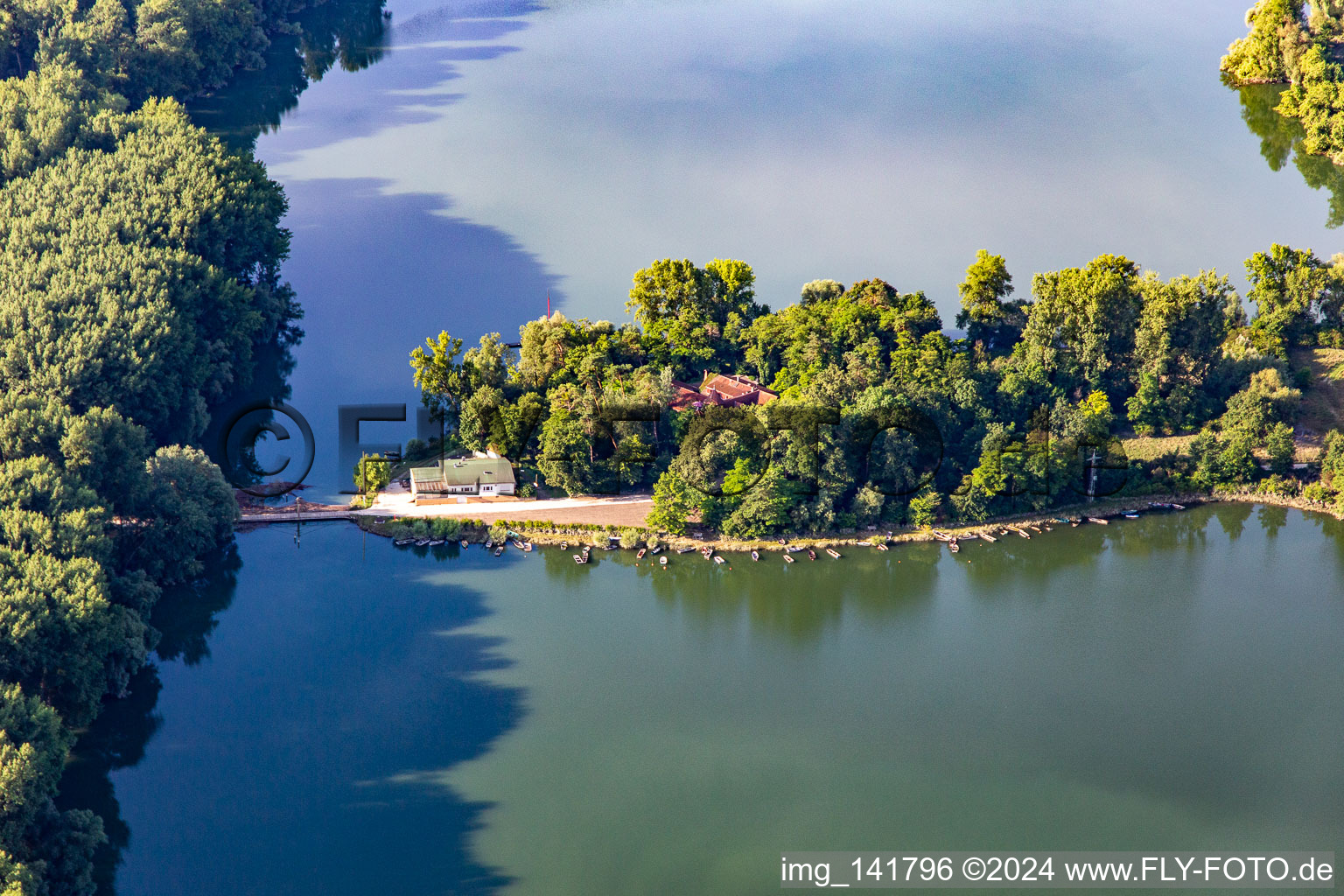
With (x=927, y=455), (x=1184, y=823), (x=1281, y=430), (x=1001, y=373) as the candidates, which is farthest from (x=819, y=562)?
(x=1281, y=430)

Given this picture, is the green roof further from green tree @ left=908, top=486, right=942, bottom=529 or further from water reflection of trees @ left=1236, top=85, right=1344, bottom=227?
water reflection of trees @ left=1236, top=85, right=1344, bottom=227

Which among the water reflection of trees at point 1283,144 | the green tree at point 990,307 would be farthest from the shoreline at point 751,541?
the water reflection of trees at point 1283,144

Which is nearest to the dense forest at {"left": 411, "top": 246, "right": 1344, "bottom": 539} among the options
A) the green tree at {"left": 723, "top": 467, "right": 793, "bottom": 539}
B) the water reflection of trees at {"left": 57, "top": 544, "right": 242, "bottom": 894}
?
the green tree at {"left": 723, "top": 467, "right": 793, "bottom": 539}

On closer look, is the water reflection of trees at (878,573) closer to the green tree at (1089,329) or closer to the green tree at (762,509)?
the green tree at (762,509)

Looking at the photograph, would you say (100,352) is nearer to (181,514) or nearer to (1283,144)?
(181,514)

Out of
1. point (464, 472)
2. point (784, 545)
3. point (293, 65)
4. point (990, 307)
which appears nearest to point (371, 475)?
point (464, 472)
